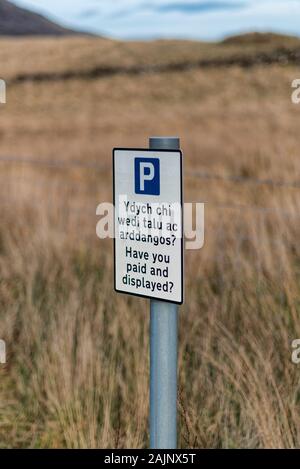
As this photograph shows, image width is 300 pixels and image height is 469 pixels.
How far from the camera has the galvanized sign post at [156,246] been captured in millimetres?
1929

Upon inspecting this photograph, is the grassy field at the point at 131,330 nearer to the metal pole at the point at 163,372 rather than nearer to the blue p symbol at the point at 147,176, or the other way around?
the metal pole at the point at 163,372

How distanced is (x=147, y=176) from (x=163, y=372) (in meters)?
0.41

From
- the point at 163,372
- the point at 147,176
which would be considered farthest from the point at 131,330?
the point at 147,176

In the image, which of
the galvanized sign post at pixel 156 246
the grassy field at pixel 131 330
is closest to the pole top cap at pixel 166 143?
the galvanized sign post at pixel 156 246

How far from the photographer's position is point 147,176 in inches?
77.2

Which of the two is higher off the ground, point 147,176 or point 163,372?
point 147,176

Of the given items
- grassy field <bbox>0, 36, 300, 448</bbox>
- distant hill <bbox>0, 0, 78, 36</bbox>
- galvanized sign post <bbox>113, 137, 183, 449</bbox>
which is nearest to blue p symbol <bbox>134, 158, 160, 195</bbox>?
galvanized sign post <bbox>113, 137, 183, 449</bbox>

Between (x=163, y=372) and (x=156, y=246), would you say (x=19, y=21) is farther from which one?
(x=163, y=372)

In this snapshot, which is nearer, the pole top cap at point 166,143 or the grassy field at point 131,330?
the pole top cap at point 166,143

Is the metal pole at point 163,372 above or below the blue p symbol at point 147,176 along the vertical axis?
below

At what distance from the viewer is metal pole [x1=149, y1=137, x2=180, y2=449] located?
6.59ft

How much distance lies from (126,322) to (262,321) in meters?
0.55

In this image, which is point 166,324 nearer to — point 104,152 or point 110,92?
point 104,152
